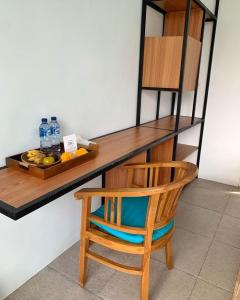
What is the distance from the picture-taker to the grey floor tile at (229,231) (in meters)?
1.95

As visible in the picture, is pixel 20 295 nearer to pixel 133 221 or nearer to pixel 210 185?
pixel 133 221

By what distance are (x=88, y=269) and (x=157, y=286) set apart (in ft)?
1.47

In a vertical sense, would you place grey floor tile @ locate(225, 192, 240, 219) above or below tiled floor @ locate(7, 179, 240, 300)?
above

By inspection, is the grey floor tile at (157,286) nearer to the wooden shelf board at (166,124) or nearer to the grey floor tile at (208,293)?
the grey floor tile at (208,293)

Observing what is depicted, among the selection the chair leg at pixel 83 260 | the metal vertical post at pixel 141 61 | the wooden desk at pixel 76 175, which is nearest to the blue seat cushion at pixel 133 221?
the chair leg at pixel 83 260

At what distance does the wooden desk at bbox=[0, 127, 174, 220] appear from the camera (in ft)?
3.04

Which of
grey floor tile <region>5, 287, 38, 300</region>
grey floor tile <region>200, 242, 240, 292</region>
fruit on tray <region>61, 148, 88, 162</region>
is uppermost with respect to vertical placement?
fruit on tray <region>61, 148, 88, 162</region>

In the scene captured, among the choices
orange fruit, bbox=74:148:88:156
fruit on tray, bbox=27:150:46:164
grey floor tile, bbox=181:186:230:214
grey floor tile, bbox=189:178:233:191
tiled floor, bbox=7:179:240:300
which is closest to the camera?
fruit on tray, bbox=27:150:46:164

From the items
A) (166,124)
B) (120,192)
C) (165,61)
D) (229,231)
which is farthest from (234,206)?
(120,192)

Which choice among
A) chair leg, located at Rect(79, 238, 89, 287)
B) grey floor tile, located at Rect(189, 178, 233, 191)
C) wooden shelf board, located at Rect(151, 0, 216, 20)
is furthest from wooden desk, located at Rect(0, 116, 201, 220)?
wooden shelf board, located at Rect(151, 0, 216, 20)

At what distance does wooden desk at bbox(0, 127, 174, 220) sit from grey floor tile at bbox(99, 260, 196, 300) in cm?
74

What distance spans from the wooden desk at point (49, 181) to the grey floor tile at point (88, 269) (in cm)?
74

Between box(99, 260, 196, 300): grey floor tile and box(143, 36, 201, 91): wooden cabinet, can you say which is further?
box(143, 36, 201, 91): wooden cabinet

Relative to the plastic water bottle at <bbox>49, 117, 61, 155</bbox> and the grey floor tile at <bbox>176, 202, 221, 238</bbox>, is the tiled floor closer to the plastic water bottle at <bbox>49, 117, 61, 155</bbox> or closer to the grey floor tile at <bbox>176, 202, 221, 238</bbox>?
the grey floor tile at <bbox>176, 202, 221, 238</bbox>
